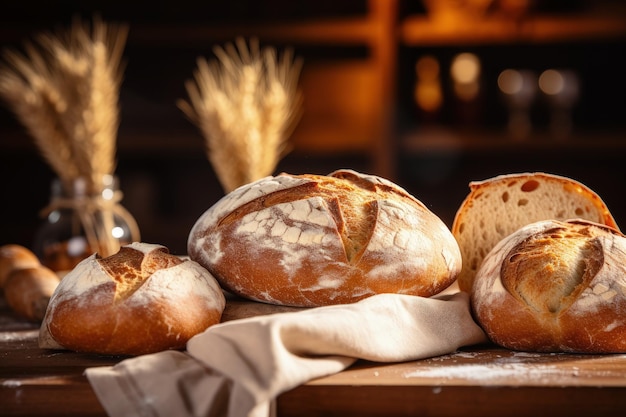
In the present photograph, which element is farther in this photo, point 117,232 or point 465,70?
point 465,70

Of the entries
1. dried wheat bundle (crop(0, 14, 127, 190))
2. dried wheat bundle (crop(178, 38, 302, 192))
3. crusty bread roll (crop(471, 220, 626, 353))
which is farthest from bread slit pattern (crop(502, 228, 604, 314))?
dried wheat bundle (crop(0, 14, 127, 190))

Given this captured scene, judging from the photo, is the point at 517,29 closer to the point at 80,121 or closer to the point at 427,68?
the point at 427,68

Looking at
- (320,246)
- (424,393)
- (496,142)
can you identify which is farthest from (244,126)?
(496,142)

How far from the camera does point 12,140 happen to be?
3.09m

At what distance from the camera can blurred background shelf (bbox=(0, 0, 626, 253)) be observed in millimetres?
2928

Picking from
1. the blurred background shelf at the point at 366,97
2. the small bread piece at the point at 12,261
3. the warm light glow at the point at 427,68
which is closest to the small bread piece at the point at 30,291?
the small bread piece at the point at 12,261

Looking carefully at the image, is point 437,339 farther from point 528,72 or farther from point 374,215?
point 528,72

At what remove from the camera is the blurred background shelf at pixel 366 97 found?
293 cm

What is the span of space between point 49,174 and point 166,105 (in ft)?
2.01

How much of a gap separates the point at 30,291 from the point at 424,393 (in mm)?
711

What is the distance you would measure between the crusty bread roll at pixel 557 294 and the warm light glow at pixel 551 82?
202cm

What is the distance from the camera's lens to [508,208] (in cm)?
121

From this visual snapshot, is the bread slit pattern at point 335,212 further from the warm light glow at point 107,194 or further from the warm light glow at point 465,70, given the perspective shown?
the warm light glow at point 465,70

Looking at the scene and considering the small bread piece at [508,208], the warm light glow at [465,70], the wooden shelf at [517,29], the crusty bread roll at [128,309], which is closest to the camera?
the crusty bread roll at [128,309]
